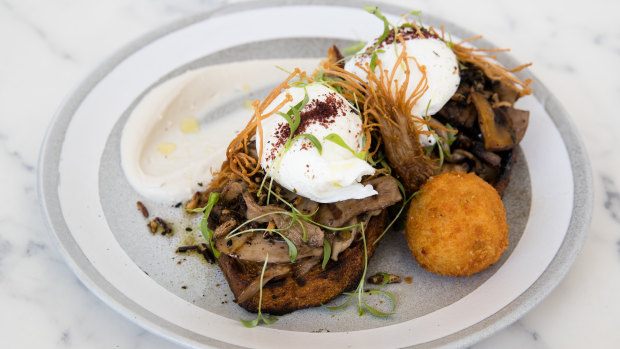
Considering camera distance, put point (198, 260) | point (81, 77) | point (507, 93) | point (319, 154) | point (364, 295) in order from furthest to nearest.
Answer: point (81, 77) < point (507, 93) < point (198, 260) < point (364, 295) < point (319, 154)

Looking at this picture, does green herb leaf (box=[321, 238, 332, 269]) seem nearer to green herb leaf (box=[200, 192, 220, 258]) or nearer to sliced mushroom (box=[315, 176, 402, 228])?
sliced mushroom (box=[315, 176, 402, 228])

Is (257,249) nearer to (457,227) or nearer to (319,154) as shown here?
(319,154)

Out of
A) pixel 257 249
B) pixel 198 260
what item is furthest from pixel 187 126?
pixel 257 249

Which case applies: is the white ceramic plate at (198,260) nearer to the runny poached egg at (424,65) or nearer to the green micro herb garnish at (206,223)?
the green micro herb garnish at (206,223)

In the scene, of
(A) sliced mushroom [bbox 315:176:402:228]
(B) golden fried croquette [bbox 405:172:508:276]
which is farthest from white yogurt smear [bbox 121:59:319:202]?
(B) golden fried croquette [bbox 405:172:508:276]

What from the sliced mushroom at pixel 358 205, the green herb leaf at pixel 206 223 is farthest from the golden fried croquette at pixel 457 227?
the green herb leaf at pixel 206 223

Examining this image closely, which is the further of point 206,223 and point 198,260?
point 198,260

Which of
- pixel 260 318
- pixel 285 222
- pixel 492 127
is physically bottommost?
pixel 260 318
